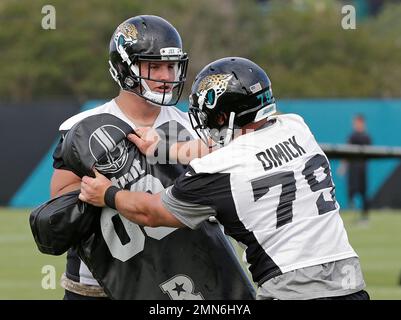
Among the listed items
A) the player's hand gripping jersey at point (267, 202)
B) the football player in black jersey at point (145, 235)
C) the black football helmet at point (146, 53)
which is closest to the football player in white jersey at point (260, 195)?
the player's hand gripping jersey at point (267, 202)

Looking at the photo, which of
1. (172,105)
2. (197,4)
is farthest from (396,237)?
(197,4)

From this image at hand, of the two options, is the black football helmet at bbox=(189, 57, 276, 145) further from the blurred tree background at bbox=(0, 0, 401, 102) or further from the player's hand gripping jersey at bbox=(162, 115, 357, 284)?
the blurred tree background at bbox=(0, 0, 401, 102)

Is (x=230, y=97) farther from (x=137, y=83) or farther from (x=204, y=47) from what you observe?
(x=204, y=47)

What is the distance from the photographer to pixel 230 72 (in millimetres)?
5449

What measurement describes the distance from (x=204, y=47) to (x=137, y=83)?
43.8 m

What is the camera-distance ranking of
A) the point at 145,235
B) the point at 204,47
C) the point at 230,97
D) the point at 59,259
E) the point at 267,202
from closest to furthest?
1. the point at 267,202
2. the point at 230,97
3. the point at 145,235
4. the point at 59,259
5. the point at 204,47

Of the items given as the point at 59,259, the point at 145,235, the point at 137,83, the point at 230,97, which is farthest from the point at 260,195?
the point at 59,259

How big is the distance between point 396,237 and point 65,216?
12711 mm

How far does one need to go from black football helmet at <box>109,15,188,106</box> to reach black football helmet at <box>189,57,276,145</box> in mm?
A: 430

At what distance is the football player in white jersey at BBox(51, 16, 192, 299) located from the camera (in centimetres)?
587

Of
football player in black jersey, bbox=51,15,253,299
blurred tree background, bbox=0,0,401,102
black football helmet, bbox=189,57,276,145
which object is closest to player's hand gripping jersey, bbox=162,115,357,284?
black football helmet, bbox=189,57,276,145

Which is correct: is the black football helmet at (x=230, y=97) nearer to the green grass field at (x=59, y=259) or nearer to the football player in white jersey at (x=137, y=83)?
the football player in white jersey at (x=137, y=83)

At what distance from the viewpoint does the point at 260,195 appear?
16.9 ft

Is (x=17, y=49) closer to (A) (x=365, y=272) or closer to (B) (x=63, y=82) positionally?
(B) (x=63, y=82)
